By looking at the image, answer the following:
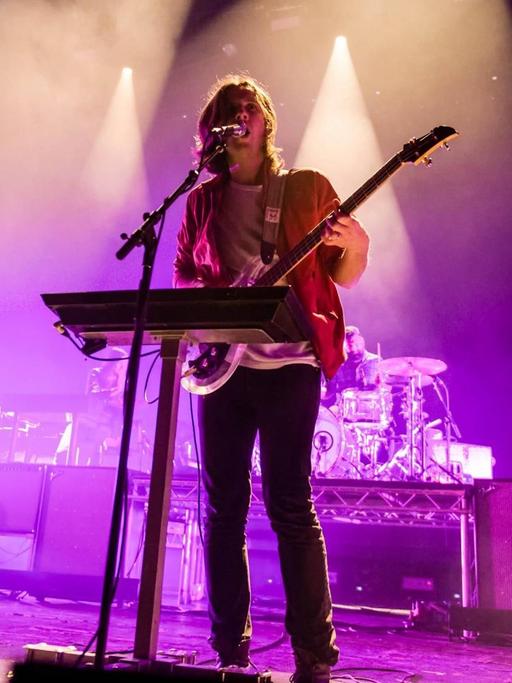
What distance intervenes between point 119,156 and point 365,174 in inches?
139

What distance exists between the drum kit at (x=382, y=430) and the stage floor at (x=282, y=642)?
2.14 meters

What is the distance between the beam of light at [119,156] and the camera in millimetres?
8703

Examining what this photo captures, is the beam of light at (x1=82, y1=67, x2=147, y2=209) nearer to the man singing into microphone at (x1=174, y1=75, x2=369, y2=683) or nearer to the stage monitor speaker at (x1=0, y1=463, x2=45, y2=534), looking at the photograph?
the stage monitor speaker at (x1=0, y1=463, x2=45, y2=534)

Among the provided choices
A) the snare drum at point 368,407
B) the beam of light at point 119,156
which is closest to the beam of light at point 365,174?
the snare drum at point 368,407

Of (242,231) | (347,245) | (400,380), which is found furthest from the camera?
(400,380)

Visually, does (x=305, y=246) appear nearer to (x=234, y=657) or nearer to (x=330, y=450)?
(x=234, y=657)

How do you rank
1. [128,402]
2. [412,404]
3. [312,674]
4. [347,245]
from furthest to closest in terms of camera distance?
[412,404] → [347,245] → [312,674] → [128,402]

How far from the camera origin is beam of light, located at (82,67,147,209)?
8703 millimetres

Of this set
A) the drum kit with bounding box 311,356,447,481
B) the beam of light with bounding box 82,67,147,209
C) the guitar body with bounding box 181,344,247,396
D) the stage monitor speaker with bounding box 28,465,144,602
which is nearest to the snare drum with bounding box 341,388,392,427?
the drum kit with bounding box 311,356,447,481

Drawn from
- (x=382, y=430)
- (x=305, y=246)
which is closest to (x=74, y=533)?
(x=382, y=430)

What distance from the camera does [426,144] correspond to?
7.66 feet

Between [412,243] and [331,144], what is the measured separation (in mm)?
1841

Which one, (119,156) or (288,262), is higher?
(119,156)

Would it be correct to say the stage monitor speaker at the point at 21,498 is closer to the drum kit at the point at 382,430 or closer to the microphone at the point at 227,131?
the drum kit at the point at 382,430
